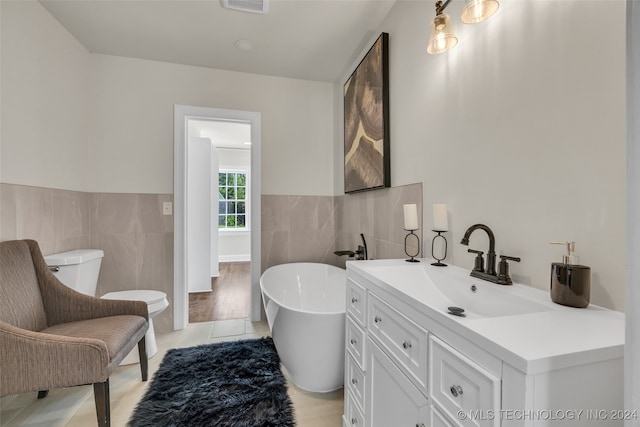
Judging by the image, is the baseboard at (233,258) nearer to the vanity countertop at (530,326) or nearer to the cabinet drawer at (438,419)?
the vanity countertop at (530,326)

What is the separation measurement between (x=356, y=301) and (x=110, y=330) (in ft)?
Result: 4.30

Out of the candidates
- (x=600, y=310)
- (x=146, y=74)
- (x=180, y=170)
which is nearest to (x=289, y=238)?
(x=180, y=170)

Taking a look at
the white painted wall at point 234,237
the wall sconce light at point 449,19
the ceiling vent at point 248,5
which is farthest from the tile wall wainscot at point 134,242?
the white painted wall at point 234,237

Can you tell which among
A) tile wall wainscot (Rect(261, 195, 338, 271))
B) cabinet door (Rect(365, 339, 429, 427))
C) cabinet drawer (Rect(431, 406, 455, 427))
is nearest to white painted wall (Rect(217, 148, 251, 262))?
tile wall wainscot (Rect(261, 195, 338, 271))

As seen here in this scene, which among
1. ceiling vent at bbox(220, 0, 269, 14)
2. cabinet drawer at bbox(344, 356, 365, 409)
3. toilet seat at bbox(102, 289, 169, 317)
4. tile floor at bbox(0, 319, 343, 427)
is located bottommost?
tile floor at bbox(0, 319, 343, 427)

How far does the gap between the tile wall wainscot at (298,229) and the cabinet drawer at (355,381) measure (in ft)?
5.37

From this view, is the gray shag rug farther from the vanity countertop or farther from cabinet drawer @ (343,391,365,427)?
the vanity countertop

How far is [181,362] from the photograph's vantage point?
1999mm

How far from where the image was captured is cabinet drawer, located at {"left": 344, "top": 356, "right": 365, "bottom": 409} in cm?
123

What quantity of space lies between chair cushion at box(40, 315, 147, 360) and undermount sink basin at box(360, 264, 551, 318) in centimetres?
134

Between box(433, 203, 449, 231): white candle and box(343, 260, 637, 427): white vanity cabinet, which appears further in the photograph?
box(433, 203, 449, 231): white candle

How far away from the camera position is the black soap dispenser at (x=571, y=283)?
747mm

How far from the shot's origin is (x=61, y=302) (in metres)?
1.62

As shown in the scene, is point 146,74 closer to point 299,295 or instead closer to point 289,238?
point 289,238
